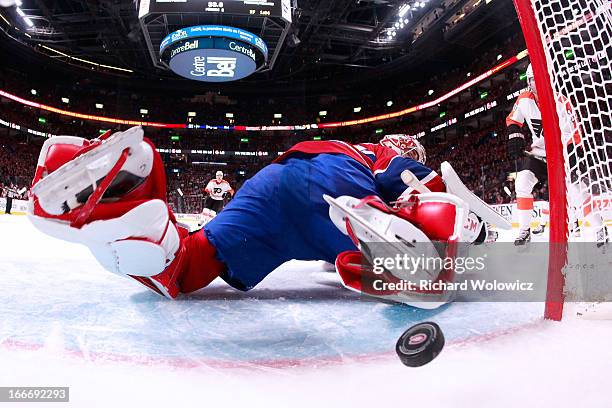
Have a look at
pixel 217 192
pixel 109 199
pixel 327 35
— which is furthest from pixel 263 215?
pixel 327 35

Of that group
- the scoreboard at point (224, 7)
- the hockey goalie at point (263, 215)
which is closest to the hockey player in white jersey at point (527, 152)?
the hockey goalie at point (263, 215)

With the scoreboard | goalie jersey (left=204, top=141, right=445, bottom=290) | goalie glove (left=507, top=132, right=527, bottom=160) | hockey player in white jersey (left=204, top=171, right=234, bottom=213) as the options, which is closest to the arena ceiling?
the scoreboard

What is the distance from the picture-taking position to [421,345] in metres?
0.60

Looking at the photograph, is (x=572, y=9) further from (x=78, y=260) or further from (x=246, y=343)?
(x=78, y=260)

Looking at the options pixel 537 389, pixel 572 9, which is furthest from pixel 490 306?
pixel 572 9

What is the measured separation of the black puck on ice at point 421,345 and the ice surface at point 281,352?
0.02 m

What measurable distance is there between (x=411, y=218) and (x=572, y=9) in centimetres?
65

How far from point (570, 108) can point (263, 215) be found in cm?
89

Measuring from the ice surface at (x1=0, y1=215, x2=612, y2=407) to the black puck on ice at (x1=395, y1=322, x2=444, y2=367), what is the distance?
0.02 metres

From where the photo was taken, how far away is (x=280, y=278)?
183 cm

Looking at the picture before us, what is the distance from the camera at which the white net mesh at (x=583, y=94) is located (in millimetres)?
1006

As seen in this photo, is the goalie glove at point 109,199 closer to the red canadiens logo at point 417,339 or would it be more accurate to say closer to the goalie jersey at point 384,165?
the goalie jersey at point 384,165

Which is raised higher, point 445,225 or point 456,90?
point 456,90

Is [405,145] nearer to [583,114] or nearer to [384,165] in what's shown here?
[384,165]
